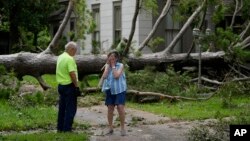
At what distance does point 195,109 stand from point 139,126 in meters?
2.75

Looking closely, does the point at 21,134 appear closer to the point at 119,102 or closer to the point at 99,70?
the point at 119,102

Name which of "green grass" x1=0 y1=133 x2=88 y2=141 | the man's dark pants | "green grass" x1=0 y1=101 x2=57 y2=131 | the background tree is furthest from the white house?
"green grass" x1=0 y1=133 x2=88 y2=141

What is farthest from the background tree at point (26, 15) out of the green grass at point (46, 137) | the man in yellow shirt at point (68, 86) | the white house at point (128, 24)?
the green grass at point (46, 137)

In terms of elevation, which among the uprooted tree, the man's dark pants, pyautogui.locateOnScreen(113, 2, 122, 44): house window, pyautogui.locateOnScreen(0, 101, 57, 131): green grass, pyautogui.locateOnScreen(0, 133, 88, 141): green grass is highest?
pyautogui.locateOnScreen(113, 2, 122, 44): house window

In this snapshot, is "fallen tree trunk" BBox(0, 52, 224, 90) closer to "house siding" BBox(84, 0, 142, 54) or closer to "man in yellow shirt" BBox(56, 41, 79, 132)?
"house siding" BBox(84, 0, 142, 54)

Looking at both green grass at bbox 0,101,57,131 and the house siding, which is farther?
the house siding

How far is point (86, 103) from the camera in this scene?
15367 mm

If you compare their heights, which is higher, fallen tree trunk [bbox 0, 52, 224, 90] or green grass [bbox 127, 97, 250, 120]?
fallen tree trunk [bbox 0, 52, 224, 90]

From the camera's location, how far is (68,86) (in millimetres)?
10766

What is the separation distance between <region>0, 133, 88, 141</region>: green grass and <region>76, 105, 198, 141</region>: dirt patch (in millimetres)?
294

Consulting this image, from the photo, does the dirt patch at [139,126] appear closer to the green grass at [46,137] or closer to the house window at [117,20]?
the green grass at [46,137]

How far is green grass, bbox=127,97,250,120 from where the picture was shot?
516 inches

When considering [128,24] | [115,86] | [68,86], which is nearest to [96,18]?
[128,24]

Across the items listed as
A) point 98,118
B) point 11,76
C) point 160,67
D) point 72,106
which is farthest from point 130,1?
point 72,106
